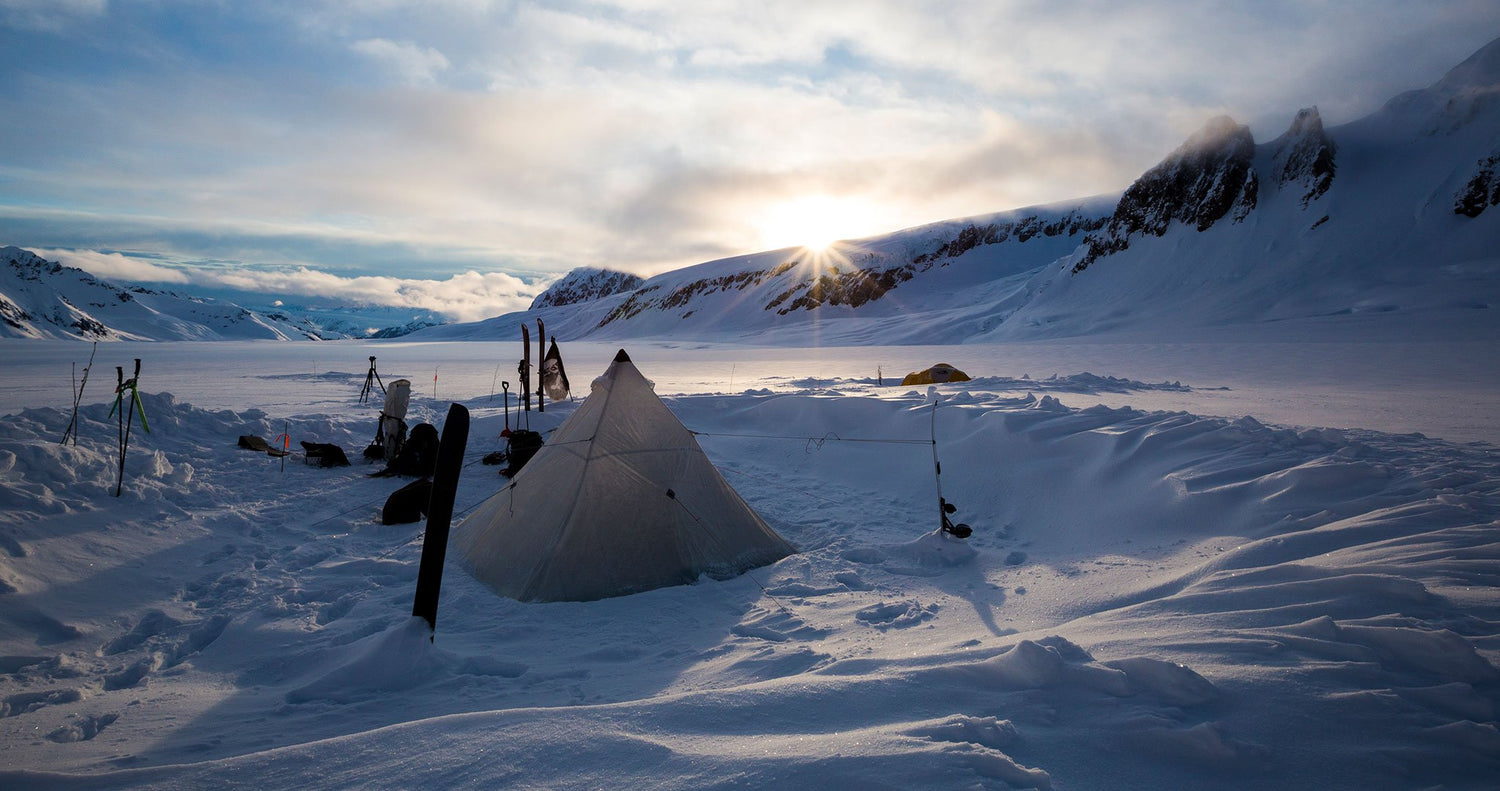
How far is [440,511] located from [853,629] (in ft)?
10.4

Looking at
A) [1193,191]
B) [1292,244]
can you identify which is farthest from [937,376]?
[1193,191]

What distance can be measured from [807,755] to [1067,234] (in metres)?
118

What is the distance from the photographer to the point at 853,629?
512cm

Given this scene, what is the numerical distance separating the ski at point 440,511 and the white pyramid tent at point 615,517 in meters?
1.54

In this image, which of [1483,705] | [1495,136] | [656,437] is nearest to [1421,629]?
[1483,705]

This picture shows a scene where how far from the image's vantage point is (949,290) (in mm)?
95000

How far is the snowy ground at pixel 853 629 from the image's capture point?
2.83 m

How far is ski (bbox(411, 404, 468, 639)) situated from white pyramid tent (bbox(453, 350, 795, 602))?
1542mm

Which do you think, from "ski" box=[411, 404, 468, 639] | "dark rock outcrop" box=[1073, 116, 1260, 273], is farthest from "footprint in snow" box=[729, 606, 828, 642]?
"dark rock outcrop" box=[1073, 116, 1260, 273]

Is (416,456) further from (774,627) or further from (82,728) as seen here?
(774,627)

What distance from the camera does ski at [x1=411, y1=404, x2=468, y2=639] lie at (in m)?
4.26

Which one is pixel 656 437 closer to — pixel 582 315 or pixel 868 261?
pixel 868 261

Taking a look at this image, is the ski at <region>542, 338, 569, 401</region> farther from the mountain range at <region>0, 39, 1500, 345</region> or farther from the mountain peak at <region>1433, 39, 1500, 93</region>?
the mountain peak at <region>1433, 39, 1500, 93</region>

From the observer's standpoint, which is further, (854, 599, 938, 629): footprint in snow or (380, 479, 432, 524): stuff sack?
(380, 479, 432, 524): stuff sack
